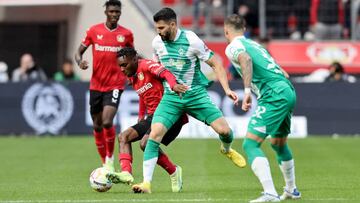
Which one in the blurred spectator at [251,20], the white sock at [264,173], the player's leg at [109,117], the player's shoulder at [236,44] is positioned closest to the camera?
the white sock at [264,173]

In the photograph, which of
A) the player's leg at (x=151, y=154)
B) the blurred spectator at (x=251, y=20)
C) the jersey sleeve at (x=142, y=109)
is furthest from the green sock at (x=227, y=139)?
the blurred spectator at (x=251, y=20)

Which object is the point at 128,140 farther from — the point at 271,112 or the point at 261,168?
the point at 261,168

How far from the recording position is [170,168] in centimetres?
1370

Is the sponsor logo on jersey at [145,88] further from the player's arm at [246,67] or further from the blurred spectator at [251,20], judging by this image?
the blurred spectator at [251,20]

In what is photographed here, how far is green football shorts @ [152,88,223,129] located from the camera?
13.0 meters

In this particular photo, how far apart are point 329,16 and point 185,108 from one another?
21343 mm

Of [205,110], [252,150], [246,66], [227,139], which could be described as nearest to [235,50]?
[246,66]

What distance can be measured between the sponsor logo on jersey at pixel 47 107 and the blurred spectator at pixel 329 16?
9.46 metres

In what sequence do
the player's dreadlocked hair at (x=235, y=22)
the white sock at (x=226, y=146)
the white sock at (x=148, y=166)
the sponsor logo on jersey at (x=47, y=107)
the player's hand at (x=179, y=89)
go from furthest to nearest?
the sponsor logo on jersey at (x=47, y=107)
the white sock at (x=226, y=146)
the white sock at (x=148, y=166)
the player's hand at (x=179, y=89)
the player's dreadlocked hair at (x=235, y=22)

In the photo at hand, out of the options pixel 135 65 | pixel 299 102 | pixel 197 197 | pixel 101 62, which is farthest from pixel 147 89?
pixel 299 102

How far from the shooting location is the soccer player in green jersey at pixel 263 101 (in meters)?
11.5

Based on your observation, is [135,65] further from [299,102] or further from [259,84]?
[299,102]

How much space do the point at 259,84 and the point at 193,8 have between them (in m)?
21.9

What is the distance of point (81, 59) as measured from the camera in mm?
16125
